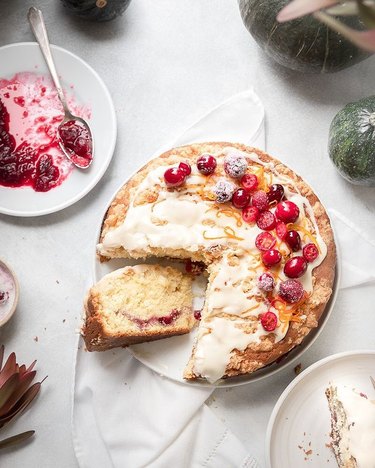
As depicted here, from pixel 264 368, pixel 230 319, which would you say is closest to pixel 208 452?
pixel 264 368

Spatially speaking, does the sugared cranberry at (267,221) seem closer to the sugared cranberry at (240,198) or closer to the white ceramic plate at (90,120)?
the sugared cranberry at (240,198)

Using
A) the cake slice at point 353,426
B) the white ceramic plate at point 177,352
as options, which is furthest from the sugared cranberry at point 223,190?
the cake slice at point 353,426

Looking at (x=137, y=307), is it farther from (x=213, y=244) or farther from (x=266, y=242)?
(x=266, y=242)

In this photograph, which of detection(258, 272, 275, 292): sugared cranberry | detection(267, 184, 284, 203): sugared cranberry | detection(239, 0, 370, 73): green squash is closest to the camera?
detection(258, 272, 275, 292): sugared cranberry

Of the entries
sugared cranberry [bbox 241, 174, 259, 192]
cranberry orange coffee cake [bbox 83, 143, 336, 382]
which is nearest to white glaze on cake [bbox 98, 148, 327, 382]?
cranberry orange coffee cake [bbox 83, 143, 336, 382]

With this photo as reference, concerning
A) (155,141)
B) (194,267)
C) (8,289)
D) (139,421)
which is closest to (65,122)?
(155,141)

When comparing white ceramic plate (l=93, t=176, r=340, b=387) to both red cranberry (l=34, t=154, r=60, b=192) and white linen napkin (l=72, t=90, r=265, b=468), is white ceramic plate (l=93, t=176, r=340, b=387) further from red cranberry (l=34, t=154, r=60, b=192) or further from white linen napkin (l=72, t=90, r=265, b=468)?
red cranberry (l=34, t=154, r=60, b=192)

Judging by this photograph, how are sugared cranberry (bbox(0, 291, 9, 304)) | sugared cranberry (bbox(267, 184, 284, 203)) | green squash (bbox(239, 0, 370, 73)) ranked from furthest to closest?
sugared cranberry (bbox(0, 291, 9, 304))
green squash (bbox(239, 0, 370, 73))
sugared cranberry (bbox(267, 184, 284, 203))
